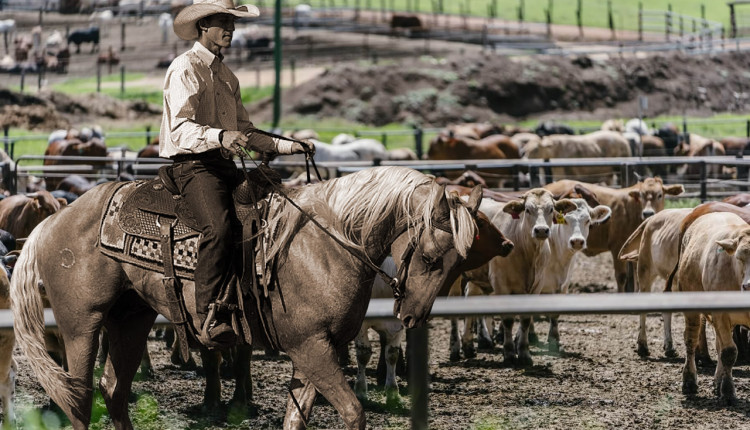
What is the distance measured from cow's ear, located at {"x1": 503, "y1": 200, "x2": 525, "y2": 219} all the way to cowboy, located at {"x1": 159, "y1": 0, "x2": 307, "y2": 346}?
6252 millimetres

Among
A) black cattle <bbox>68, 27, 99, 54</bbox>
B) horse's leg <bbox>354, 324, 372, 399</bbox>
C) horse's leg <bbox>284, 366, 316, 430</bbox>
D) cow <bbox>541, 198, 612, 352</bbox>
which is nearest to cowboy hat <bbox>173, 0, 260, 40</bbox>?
horse's leg <bbox>284, 366, 316, 430</bbox>

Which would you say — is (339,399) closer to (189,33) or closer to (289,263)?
A: (289,263)

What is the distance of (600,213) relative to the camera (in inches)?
486

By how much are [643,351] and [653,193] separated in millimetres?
4312

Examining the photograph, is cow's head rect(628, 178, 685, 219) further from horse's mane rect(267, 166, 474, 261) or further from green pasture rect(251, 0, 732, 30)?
green pasture rect(251, 0, 732, 30)

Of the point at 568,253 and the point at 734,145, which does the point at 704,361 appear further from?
the point at 734,145

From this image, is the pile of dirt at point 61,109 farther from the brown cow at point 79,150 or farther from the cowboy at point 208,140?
the cowboy at point 208,140

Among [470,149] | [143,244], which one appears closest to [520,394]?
[143,244]

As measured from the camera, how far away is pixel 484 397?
7.23m

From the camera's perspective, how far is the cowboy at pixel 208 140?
482 cm

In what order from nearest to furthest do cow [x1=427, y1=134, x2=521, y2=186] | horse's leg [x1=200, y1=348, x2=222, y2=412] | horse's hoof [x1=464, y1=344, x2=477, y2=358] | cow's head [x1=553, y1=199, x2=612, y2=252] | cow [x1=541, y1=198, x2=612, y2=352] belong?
horse's leg [x1=200, y1=348, x2=222, y2=412], horse's hoof [x1=464, y1=344, x2=477, y2=358], cow's head [x1=553, y1=199, x2=612, y2=252], cow [x1=541, y1=198, x2=612, y2=352], cow [x1=427, y1=134, x2=521, y2=186]

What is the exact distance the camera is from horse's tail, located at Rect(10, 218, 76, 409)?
197 inches

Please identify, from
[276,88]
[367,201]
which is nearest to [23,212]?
[367,201]

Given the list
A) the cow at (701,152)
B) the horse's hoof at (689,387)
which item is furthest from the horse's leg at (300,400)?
the cow at (701,152)
